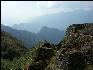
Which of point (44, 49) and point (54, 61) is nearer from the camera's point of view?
point (54, 61)

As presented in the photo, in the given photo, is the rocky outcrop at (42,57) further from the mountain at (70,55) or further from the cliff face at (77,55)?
the cliff face at (77,55)

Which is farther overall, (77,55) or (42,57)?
(42,57)

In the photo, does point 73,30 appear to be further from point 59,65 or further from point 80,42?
point 59,65

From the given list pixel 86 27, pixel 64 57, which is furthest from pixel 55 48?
pixel 64 57

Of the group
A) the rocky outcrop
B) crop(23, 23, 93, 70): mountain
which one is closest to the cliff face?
crop(23, 23, 93, 70): mountain

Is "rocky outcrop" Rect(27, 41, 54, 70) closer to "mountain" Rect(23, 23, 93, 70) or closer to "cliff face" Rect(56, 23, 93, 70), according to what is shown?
"mountain" Rect(23, 23, 93, 70)

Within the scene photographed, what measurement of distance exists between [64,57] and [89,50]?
7.61 ft

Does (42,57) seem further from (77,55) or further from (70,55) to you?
→ (77,55)

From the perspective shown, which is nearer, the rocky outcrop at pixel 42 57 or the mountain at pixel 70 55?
the mountain at pixel 70 55

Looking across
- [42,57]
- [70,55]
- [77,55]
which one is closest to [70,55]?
[70,55]

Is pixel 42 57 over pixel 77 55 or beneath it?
beneath

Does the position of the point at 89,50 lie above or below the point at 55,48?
above

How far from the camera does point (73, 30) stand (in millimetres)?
28281

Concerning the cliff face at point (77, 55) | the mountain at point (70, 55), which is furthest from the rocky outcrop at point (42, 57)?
the cliff face at point (77, 55)
